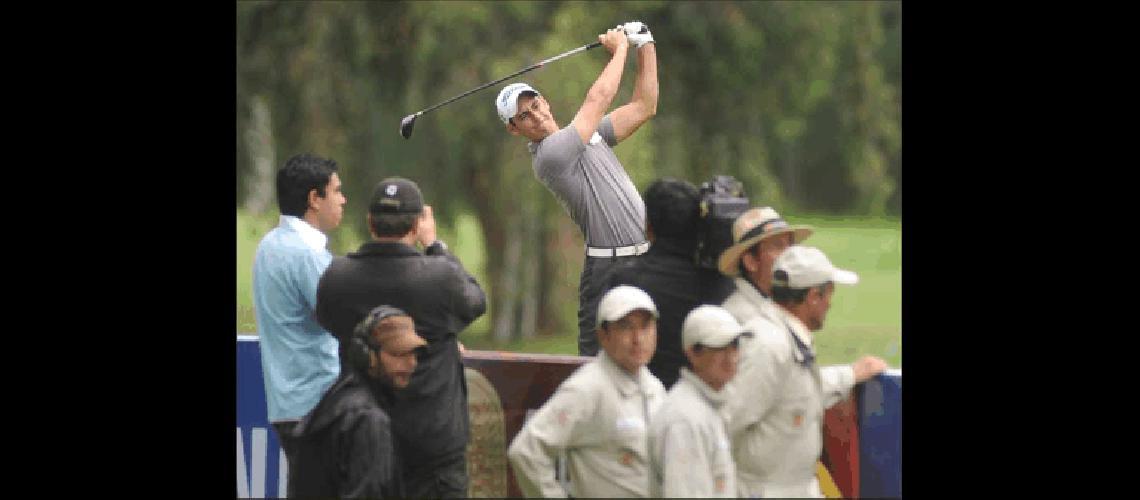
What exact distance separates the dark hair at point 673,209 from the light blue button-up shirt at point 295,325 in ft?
4.43

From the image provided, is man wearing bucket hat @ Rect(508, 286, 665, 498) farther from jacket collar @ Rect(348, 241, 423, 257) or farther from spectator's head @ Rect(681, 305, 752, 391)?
jacket collar @ Rect(348, 241, 423, 257)

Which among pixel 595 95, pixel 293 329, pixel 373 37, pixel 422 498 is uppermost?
pixel 373 37

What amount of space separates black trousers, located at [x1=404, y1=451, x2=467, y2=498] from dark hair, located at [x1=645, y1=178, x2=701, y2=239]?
119 centimetres

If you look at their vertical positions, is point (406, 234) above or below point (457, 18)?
below

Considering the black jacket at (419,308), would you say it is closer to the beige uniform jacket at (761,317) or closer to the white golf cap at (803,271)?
the beige uniform jacket at (761,317)

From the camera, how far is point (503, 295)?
1722 centimetres

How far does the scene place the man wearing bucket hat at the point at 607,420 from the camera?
23.7 feet

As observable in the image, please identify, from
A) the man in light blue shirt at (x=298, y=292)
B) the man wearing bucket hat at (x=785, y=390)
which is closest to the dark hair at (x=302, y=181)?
the man in light blue shirt at (x=298, y=292)

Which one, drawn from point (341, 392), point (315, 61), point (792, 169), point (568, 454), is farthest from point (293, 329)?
point (792, 169)

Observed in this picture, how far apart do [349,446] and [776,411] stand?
1.61m

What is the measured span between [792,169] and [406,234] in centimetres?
1678

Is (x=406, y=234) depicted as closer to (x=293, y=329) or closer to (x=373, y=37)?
(x=293, y=329)

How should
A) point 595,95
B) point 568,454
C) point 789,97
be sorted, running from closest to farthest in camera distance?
point 568,454
point 595,95
point 789,97

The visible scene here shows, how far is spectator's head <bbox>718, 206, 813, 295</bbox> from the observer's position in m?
7.50
